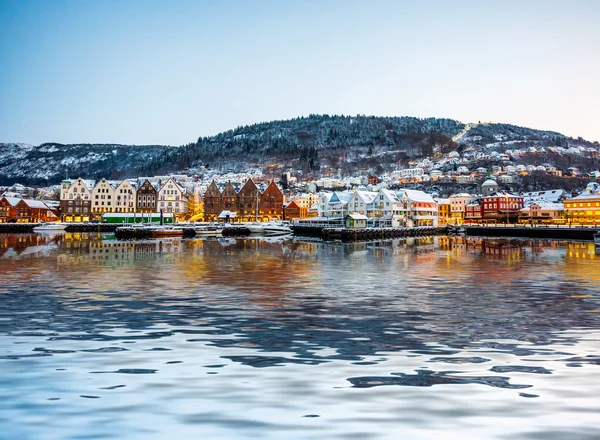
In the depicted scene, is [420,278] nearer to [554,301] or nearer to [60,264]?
[554,301]

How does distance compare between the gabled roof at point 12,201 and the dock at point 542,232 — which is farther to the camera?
the gabled roof at point 12,201

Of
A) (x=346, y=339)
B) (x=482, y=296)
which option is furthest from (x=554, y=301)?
(x=346, y=339)

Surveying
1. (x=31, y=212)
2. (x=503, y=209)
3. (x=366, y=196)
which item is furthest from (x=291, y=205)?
(x=31, y=212)

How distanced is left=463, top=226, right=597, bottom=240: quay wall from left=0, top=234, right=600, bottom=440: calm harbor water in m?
70.1

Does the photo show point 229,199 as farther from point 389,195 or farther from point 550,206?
point 550,206

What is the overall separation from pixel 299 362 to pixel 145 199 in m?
140

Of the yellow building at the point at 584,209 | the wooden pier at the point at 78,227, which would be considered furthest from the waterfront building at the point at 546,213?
the wooden pier at the point at 78,227

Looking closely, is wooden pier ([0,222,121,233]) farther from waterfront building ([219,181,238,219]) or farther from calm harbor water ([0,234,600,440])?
calm harbor water ([0,234,600,440])

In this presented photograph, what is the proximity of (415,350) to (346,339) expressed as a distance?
1998 millimetres

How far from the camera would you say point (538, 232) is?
94.5 metres

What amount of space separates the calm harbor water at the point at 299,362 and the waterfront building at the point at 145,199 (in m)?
123

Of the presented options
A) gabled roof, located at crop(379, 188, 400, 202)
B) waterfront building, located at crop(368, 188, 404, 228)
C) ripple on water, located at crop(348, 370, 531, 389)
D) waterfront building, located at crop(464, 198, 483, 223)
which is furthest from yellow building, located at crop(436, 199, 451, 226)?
ripple on water, located at crop(348, 370, 531, 389)

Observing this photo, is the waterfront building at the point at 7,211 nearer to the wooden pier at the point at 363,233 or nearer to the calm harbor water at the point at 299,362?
the wooden pier at the point at 363,233

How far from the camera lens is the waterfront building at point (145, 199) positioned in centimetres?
14288
